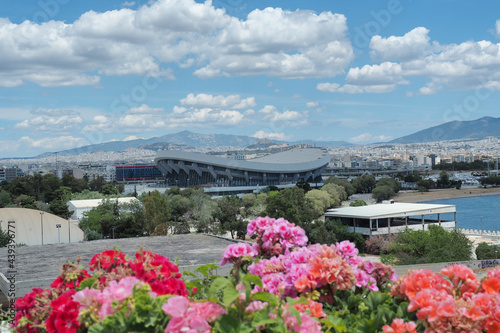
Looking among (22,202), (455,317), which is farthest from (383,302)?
(22,202)

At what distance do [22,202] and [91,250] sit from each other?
86.7 feet

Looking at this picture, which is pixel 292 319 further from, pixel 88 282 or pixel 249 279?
pixel 88 282

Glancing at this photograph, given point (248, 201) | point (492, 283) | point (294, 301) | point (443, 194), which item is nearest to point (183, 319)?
point (294, 301)

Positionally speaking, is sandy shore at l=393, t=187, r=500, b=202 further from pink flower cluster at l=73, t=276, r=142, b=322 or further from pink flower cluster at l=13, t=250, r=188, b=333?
pink flower cluster at l=73, t=276, r=142, b=322

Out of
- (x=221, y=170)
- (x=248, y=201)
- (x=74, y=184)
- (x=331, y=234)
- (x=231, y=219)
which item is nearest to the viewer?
(x=331, y=234)

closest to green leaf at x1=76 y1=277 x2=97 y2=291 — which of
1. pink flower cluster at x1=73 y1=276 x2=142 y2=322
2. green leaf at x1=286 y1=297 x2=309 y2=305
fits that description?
pink flower cluster at x1=73 y1=276 x2=142 y2=322

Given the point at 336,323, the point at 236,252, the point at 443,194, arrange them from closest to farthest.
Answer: the point at 336,323 < the point at 236,252 < the point at 443,194

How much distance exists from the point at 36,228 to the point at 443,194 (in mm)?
55168

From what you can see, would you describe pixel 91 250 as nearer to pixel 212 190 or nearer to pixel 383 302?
pixel 383 302

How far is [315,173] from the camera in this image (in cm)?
6944

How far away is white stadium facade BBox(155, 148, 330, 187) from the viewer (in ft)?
193

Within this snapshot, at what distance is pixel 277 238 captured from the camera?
2959 mm

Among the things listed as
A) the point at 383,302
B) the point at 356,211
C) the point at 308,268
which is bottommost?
the point at 356,211

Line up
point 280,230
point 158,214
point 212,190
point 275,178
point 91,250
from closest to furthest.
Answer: point 280,230
point 91,250
point 158,214
point 212,190
point 275,178
